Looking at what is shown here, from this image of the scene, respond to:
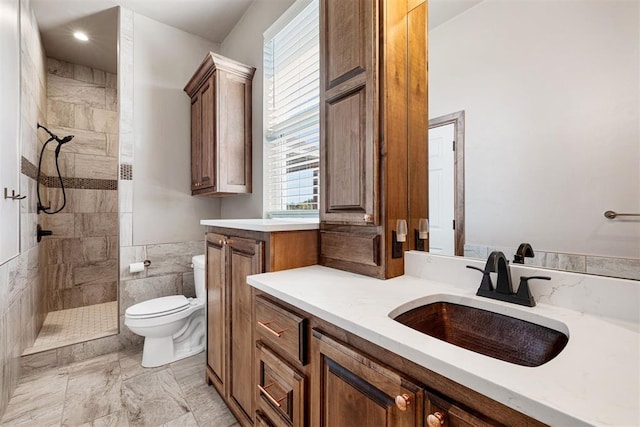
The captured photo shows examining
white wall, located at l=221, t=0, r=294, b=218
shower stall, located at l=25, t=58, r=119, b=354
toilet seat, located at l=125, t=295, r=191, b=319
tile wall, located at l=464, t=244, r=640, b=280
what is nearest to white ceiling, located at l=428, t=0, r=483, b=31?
tile wall, located at l=464, t=244, r=640, b=280

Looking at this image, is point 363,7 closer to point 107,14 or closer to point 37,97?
point 107,14

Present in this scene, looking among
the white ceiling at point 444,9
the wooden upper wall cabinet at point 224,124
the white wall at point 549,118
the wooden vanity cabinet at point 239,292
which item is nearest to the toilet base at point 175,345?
the wooden vanity cabinet at point 239,292

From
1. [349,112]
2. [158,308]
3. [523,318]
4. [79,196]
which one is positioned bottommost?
[158,308]

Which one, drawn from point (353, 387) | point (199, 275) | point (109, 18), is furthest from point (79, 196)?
point (353, 387)

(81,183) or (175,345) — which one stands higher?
(81,183)

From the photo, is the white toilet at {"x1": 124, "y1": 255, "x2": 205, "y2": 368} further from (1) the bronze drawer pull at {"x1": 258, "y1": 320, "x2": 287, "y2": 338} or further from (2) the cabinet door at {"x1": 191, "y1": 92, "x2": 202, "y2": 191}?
(1) the bronze drawer pull at {"x1": 258, "y1": 320, "x2": 287, "y2": 338}

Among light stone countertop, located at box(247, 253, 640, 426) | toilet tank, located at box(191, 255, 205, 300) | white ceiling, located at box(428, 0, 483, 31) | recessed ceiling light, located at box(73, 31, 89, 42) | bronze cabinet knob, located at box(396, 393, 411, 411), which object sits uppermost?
recessed ceiling light, located at box(73, 31, 89, 42)

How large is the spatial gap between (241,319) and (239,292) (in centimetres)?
13

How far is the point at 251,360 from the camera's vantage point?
1.39 metres

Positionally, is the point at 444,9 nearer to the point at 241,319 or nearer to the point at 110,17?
the point at 241,319

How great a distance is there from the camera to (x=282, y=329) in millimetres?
1055

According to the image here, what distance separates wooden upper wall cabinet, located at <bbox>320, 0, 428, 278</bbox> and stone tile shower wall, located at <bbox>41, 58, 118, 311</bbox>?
131 inches

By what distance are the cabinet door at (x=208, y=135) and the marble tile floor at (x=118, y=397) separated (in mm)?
1445

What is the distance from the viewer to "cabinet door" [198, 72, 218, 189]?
7.55 ft
